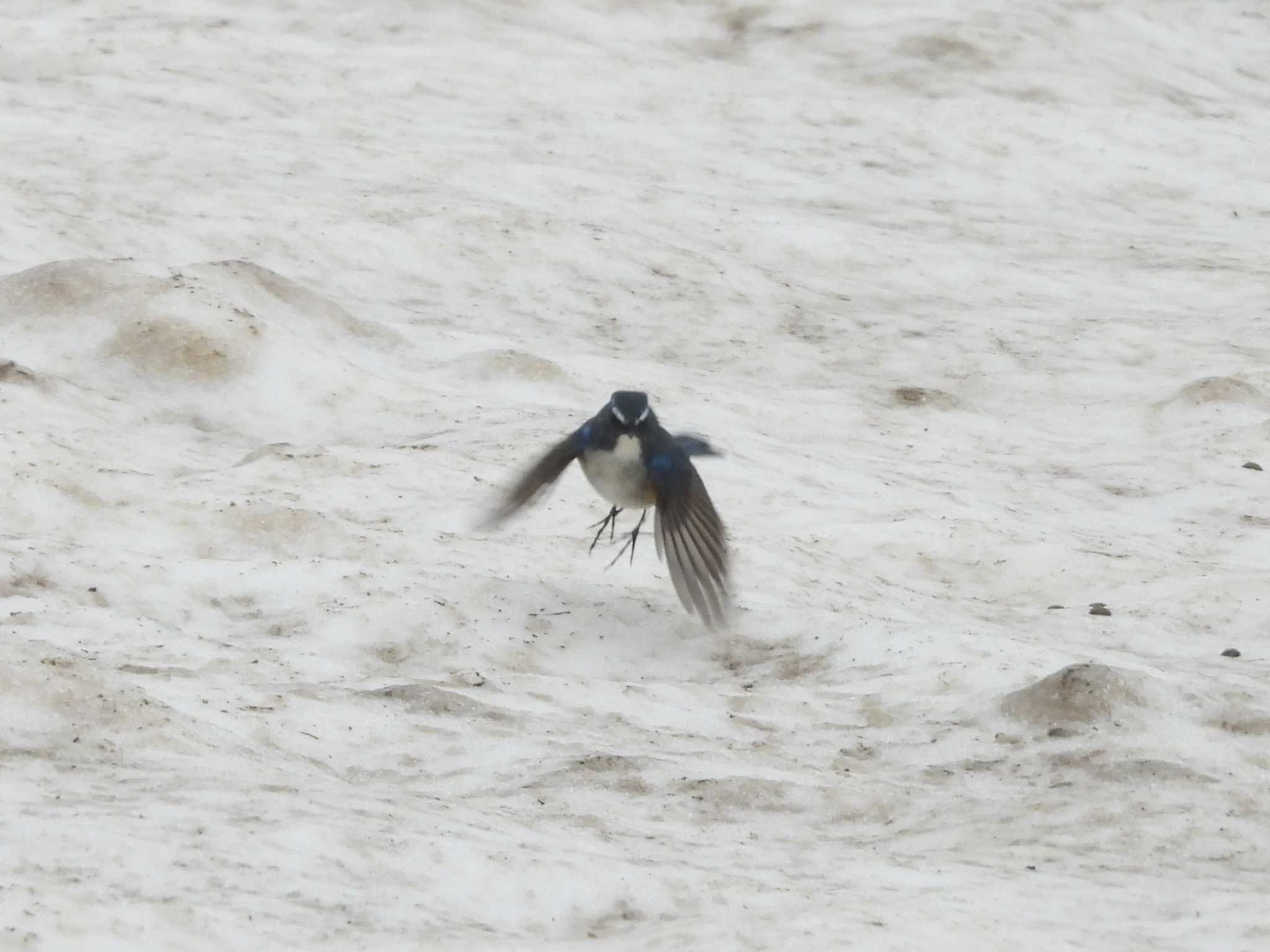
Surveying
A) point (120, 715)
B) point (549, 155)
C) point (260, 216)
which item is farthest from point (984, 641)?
point (549, 155)

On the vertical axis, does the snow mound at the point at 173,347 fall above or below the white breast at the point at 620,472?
below

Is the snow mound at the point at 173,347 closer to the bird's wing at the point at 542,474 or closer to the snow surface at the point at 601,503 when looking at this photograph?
the snow surface at the point at 601,503

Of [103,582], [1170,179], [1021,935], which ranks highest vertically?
[1021,935]

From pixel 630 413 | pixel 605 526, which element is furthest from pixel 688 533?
pixel 605 526

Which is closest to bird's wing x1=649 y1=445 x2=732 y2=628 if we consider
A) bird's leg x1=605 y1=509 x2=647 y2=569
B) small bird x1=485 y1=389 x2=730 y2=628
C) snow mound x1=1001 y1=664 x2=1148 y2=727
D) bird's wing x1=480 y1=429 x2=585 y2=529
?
small bird x1=485 y1=389 x2=730 y2=628

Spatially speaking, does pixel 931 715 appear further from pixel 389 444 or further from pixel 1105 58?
pixel 1105 58

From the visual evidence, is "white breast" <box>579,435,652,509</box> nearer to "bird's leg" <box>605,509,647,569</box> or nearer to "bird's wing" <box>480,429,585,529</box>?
"bird's wing" <box>480,429,585,529</box>

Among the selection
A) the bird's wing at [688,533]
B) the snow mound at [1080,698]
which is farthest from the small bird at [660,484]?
the snow mound at [1080,698]
